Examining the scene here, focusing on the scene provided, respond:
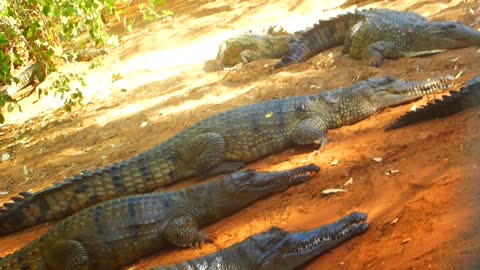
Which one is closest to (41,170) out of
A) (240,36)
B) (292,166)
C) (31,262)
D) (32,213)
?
(32,213)

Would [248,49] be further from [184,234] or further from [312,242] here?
[312,242]

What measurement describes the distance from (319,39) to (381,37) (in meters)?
1.30

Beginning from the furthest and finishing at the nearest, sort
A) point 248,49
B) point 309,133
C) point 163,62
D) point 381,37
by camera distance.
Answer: point 163,62
point 248,49
point 381,37
point 309,133

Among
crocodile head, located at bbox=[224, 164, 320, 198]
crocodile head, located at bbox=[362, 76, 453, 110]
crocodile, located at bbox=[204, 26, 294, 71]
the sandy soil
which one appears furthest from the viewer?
crocodile, located at bbox=[204, 26, 294, 71]

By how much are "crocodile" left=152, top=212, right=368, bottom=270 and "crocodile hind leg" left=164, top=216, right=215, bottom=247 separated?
0.63 metres

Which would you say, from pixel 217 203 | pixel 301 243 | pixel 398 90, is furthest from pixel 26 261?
pixel 398 90

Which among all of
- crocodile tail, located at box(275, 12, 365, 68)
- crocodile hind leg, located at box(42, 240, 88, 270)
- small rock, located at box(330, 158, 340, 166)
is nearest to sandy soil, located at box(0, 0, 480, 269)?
small rock, located at box(330, 158, 340, 166)

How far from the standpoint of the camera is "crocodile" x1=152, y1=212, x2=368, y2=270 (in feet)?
11.8

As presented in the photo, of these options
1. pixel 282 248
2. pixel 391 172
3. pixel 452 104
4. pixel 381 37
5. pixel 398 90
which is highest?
pixel 381 37

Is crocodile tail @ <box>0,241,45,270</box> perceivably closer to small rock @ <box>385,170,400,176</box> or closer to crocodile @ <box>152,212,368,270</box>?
crocodile @ <box>152,212,368,270</box>

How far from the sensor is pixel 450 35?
22.5 feet

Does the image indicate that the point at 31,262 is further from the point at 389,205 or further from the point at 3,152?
the point at 3,152

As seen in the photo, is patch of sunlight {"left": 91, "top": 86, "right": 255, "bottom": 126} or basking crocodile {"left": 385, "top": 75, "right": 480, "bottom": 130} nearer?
basking crocodile {"left": 385, "top": 75, "right": 480, "bottom": 130}

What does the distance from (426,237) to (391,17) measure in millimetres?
5490
